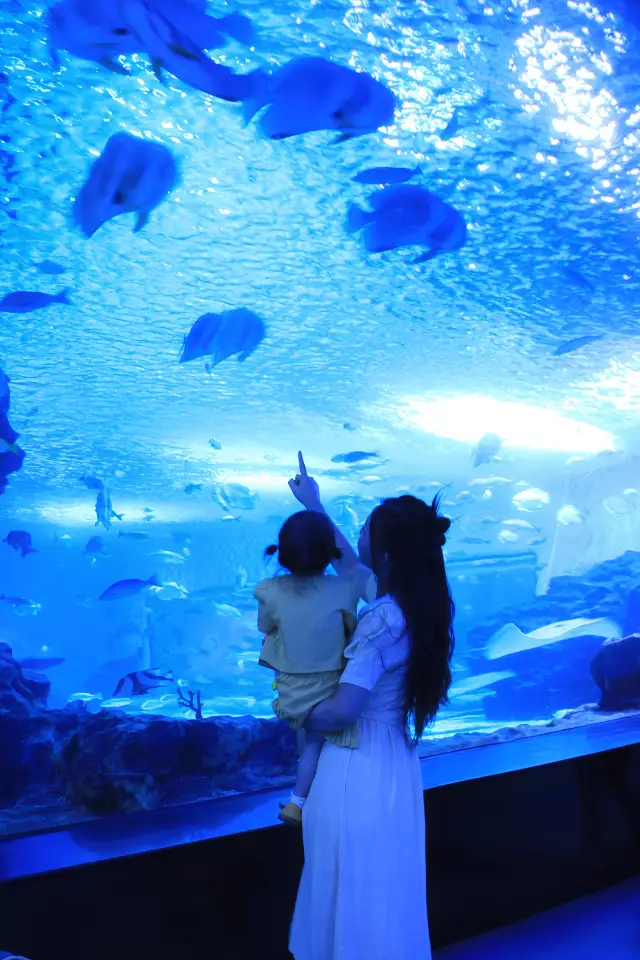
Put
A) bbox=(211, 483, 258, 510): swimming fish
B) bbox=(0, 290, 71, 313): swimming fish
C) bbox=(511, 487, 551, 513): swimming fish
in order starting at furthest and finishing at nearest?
bbox=(511, 487, 551, 513): swimming fish, bbox=(211, 483, 258, 510): swimming fish, bbox=(0, 290, 71, 313): swimming fish

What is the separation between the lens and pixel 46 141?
6215 millimetres

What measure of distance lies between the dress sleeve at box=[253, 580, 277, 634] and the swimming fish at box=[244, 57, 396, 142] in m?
2.96

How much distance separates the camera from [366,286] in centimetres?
869

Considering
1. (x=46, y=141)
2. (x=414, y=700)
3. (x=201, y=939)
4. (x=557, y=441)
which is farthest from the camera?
(x=557, y=441)

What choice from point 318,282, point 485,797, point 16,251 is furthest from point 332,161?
point 485,797

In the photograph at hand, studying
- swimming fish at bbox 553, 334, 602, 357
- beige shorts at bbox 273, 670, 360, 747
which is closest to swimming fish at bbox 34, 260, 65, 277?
swimming fish at bbox 553, 334, 602, 357

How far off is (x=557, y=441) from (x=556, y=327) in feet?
16.4

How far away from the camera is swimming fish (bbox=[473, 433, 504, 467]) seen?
10297 millimetres

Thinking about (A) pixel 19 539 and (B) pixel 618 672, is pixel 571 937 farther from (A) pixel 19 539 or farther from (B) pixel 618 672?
(A) pixel 19 539

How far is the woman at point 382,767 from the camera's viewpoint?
1.56 metres

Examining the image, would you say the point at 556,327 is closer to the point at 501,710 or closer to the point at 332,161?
the point at 332,161

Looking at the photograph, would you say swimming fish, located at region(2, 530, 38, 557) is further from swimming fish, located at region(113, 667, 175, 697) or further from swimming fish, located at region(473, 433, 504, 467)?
swimming fish, located at region(473, 433, 504, 467)

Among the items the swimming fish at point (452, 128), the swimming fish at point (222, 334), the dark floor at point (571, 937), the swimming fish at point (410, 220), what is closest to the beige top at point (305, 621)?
the dark floor at point (571, 937)

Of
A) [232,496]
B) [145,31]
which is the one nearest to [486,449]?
[232,496]
